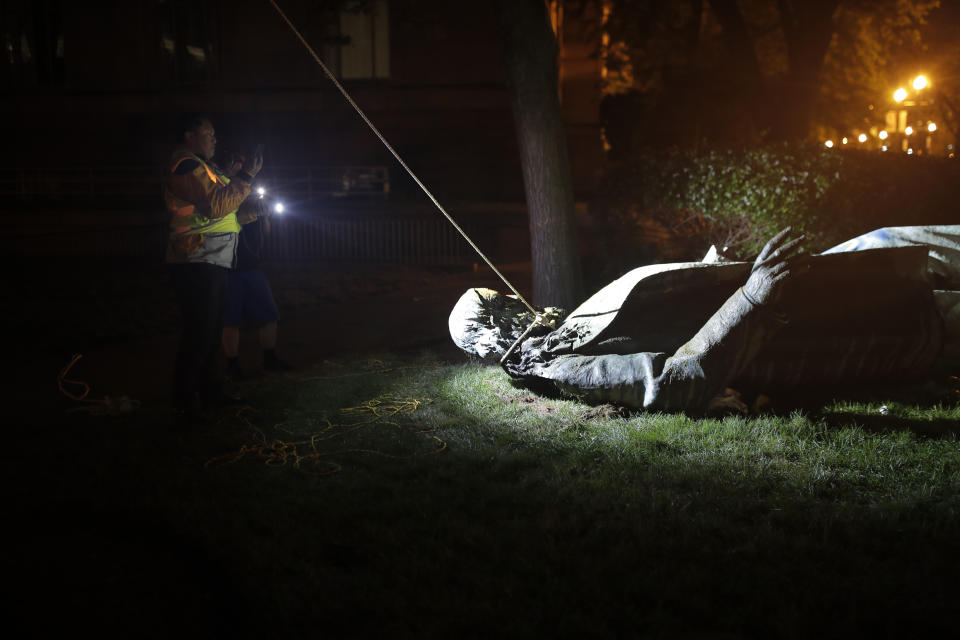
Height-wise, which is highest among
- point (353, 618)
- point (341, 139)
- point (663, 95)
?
point (663, 95)

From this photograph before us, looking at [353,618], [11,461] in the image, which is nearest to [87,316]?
[11,461]

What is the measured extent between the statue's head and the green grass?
0.69m

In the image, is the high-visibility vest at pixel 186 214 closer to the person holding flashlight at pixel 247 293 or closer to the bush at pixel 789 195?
the person holding flashlight at pixel 247 293

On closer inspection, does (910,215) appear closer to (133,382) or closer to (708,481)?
(708,481)

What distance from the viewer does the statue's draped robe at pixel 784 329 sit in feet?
16.0

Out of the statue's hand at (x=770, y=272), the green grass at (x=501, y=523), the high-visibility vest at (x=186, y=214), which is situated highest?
the high-visibility vest at (x=186, y=214)

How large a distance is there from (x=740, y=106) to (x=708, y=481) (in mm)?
12310

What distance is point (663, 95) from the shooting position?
19141 mm

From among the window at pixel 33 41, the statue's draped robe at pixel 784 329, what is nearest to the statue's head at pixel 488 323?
the statue's draped robe at pixel 784 329

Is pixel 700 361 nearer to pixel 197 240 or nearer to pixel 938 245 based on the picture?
pixel 938 245

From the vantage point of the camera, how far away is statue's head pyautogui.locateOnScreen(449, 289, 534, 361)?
5.71 meters

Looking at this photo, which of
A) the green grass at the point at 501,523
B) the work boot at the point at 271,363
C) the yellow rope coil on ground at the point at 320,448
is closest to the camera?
the green grass at the point at 501,523


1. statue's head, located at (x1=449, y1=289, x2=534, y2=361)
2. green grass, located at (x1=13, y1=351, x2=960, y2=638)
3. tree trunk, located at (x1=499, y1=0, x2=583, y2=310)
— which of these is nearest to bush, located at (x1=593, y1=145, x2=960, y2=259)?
tree trunk, located at (x1=499, y1=0, x2=583, y2=310)

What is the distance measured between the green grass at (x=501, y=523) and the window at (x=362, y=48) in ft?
46.6
